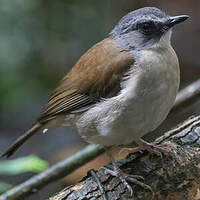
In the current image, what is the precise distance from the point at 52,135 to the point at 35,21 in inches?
72.0

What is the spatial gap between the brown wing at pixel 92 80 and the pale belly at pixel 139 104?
0.42 ft

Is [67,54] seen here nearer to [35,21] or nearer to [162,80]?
[35,21]

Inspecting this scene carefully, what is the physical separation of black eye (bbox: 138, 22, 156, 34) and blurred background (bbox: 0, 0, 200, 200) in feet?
8.28

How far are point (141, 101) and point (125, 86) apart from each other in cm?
21

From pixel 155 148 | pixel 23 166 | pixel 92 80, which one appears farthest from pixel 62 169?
pixel 155 148

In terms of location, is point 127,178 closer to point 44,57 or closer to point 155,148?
point 155,148

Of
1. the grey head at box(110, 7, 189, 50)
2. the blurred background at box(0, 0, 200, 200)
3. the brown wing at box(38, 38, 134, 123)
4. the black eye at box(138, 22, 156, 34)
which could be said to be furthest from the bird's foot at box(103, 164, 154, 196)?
the blurred background at box(0, 0, 200, 200)

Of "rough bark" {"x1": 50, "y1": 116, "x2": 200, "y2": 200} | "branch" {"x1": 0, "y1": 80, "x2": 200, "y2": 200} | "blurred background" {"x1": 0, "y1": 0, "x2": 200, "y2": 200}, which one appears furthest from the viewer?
"blurred background" {"x1": 0, "y1": 0, "x2": 200, "y2": 200}

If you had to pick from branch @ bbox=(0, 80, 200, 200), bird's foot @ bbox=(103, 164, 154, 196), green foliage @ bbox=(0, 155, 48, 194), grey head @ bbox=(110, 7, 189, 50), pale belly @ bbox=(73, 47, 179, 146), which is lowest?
branch @ bbox=(0, 80, 200, 200)

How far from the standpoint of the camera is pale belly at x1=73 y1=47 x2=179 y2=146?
3449 mm

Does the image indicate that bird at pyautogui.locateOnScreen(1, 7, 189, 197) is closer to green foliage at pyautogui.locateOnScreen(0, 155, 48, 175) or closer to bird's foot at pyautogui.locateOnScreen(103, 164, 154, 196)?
bird's foot at pyautogui.locateOnScreen(103, 164, 154, 196)

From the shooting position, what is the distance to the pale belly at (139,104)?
3.45 metres

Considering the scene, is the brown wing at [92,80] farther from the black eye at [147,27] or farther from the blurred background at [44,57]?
the blurred background at [44,57]

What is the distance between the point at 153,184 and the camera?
3197mm
